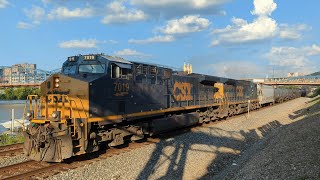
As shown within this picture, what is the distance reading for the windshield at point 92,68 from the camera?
11492 mm

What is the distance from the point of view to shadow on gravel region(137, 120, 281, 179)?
10.4m

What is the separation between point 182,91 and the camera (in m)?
18.6

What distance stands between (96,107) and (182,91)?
329 inches

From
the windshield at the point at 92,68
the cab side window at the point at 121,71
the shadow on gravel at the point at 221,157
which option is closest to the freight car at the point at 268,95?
the shadow on gravel at the point at 221,157

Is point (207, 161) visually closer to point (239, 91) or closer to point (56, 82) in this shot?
point (56, 82)

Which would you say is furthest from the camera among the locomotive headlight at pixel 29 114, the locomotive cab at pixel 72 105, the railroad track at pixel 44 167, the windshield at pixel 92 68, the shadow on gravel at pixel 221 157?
the windshield at pixel 92 68

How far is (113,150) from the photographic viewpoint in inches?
482

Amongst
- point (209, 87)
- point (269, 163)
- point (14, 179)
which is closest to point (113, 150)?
point (14, 179)

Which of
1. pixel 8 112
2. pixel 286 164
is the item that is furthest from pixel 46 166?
pixel 8 112

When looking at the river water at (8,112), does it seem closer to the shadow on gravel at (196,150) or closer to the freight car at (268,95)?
the shadow on gravel at (196,150)

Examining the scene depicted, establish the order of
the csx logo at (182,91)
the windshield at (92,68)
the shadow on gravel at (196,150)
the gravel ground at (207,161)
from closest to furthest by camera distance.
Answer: the gravel ground at (207,161)
the shadow on gravel at (196,150)
the windshield at (92,68)
the csx logo at (182,91)

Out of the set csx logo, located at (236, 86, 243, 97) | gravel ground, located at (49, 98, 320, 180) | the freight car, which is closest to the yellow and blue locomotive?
gravel ground, located at (49, 98, 320, 180)

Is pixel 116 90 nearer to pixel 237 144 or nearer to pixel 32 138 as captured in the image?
pixel 32 138

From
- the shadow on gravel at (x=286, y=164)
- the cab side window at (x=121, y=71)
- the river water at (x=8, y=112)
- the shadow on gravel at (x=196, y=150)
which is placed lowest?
the river water at (x=8, y=112)
